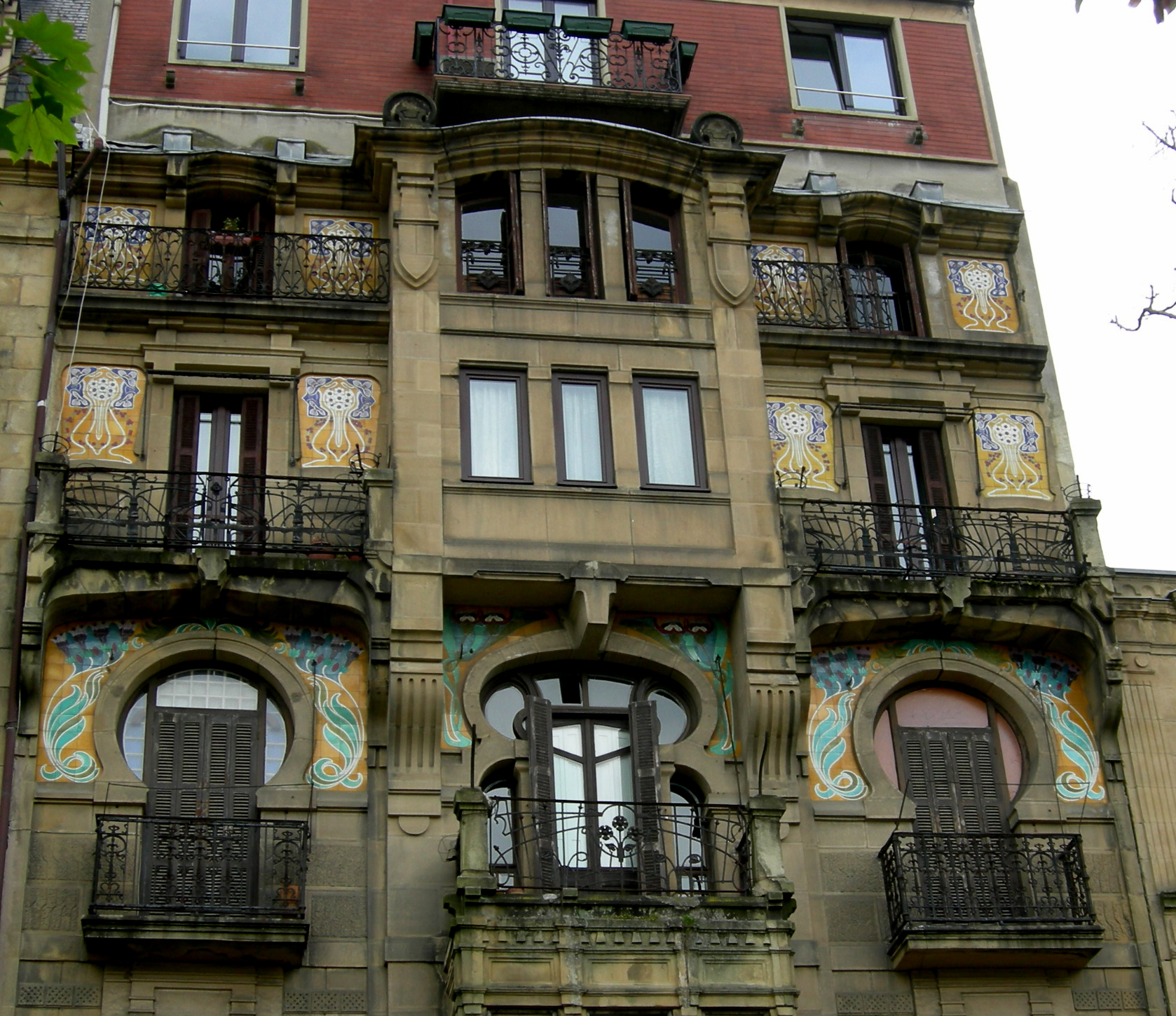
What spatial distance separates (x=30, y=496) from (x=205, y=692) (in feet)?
9.60

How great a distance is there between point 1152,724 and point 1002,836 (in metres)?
2.81

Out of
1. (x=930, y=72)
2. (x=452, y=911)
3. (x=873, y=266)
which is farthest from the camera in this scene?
(x=930, y=72)

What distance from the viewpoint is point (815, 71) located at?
2762cm

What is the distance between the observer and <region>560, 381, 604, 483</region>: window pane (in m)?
22.0

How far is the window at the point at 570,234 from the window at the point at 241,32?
4560 mm

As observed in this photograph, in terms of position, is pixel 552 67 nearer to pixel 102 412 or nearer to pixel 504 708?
pixel 102 412

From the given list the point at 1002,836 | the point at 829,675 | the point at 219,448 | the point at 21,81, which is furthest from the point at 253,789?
the point at 21,81

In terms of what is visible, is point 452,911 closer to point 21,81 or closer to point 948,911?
point 948,911

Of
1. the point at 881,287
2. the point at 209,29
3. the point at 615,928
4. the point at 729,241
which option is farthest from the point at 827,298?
the point at 615,928

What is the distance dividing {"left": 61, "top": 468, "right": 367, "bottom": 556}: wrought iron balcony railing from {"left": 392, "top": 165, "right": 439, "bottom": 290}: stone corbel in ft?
9.24

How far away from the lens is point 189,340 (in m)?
23.0

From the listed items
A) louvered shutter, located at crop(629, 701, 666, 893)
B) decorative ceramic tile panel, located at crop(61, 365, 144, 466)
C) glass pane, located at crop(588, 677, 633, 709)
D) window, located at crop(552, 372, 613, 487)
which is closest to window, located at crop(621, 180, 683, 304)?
window, located at crop(552, 372, 613, 487)

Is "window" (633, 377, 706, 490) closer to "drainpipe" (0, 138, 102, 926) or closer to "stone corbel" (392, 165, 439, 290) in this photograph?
"stone corbel" (392, 165, 439, 290)

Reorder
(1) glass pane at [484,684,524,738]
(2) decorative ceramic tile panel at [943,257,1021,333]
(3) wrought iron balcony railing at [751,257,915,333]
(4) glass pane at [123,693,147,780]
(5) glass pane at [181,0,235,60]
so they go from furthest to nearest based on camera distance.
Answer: (5) glass pane at [181,0,235,60], (2) decorative ceramic tile panel at [943,257,1021,333], (3) wrought iron balcony railing at [751,257,915,333], (1) glass pane at [484,684,524,738], (4) glass pane at [123,693,147,780]
